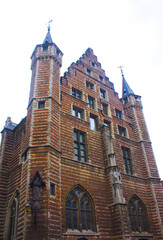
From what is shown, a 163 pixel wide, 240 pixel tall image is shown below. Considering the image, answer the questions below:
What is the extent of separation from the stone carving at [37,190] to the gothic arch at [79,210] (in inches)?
93.9

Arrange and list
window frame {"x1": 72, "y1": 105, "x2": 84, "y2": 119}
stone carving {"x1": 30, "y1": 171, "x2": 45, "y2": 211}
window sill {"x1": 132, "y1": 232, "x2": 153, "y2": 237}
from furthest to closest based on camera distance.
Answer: window frame {"x1": 72, "y1": 105, "x2": 84, "y2": 119} < window sill {"x1": 132, "y1": 232, "x2": 153, "y2": 237} < stone carving {"x1": 30, "y1": 171, "x2": 45, "y2": 211}

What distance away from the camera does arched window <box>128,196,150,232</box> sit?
51.2 ft

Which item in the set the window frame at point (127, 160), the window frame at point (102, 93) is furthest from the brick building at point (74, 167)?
the window frame at point (102, 93)

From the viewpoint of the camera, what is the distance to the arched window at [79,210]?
12550 millimetres

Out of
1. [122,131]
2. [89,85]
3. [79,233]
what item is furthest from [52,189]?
[89,85]

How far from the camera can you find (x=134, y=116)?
22.9 meters

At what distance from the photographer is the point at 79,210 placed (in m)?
13.1

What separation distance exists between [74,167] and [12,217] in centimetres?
483

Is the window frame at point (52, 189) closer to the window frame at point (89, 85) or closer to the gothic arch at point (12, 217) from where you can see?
the gothic arch at point (12, 217)

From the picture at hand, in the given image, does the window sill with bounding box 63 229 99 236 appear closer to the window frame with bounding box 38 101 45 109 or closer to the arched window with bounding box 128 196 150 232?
the arched window with bounding box 128 196 150 232

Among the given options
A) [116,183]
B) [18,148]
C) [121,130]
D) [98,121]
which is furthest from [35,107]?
[121,130]

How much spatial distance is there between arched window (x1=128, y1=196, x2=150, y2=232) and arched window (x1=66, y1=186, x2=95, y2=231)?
3713 millimetres

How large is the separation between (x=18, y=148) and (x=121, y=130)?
10045 mm

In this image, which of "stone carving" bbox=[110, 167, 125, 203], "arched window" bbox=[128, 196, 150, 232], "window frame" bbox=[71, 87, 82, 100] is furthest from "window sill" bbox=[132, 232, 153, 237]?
"window frame" bbox=[71, 87, 82, 100]
